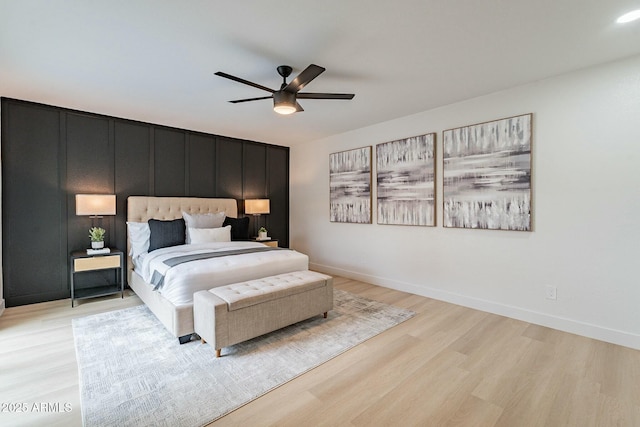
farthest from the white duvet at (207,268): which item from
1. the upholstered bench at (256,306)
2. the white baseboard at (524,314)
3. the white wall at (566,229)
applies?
the white wall at (566,229)

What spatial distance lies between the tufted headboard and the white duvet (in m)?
0.82

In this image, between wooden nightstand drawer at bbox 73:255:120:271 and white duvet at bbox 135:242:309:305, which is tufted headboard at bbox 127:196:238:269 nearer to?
wooden nightstand drawer at bbox 73:255:120:271

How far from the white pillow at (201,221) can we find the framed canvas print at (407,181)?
8.48 feet

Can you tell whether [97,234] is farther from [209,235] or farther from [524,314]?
[524,314]

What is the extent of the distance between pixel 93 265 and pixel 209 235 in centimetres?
141

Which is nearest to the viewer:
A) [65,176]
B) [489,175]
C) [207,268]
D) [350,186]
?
[207,268]

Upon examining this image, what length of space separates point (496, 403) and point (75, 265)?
4.49 m

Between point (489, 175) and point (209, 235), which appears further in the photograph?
point (209, 235)

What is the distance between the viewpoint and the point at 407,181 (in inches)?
162

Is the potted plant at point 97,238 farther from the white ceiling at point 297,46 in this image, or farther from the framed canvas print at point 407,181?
the framed canvas print at point 407,181

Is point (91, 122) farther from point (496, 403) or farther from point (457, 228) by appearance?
point (496, 403)

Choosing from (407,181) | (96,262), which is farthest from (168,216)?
(407,181)

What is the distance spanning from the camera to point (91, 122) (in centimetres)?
396

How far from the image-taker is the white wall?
2.55m
